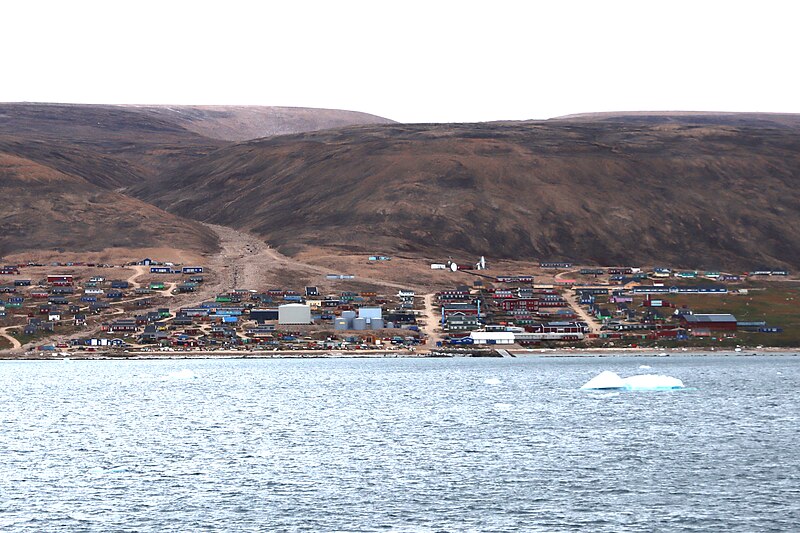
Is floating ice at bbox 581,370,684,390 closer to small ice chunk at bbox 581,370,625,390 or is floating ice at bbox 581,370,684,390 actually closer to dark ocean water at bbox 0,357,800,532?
small ice chunk at bbox 581,370,625,390

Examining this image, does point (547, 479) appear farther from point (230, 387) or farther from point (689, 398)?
point (230, 387)

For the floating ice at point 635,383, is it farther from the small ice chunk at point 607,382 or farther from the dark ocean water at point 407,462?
the dark ocean water at point 407,462

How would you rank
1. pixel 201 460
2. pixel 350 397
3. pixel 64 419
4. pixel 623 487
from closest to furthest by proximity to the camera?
pixel 623 487
pixel 201 460
pixel 64 419
pixel 350 397

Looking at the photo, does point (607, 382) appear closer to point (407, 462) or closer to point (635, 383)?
point (635, 383)

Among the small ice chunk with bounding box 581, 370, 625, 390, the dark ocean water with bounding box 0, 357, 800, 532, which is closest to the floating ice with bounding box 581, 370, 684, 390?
the small ice chunk with bounding box 581, 370, 625, 390

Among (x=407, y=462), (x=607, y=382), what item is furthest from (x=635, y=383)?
(x=407, y=462)

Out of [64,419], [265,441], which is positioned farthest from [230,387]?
[265,441]
